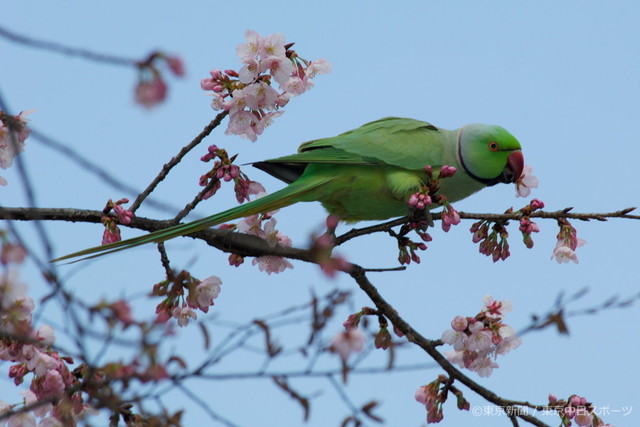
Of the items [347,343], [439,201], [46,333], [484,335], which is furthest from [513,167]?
[46,333]

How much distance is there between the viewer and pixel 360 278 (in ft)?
12.0

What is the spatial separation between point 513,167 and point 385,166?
0.89 meters

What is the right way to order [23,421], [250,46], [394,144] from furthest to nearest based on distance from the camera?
[394,144]
[250,46]
[23,421]

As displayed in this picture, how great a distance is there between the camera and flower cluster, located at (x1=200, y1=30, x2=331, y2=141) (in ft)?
12.4

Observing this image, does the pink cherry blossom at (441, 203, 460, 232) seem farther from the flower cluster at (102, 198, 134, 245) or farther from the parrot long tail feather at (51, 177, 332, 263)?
the flower cluster at (102, 198, 134, 245)

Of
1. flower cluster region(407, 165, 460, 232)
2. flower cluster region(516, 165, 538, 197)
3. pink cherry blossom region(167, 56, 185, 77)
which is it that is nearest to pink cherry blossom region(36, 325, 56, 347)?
flower cluster region(407, 165, 460, 232)

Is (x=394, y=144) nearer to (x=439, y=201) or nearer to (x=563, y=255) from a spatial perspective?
(x=439, y=201)

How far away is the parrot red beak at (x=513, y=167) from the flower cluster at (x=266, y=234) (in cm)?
152

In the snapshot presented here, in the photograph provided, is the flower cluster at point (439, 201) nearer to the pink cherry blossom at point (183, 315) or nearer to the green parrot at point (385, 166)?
the green parrot at point (385, 166)

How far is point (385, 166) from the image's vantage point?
14.1 feet

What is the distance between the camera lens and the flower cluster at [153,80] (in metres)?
1.87

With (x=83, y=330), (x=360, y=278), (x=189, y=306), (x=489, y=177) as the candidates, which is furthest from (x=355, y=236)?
(x=83, y=330)

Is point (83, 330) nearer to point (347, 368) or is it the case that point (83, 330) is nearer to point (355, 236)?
point (347, 368)

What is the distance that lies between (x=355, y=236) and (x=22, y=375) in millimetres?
1677
